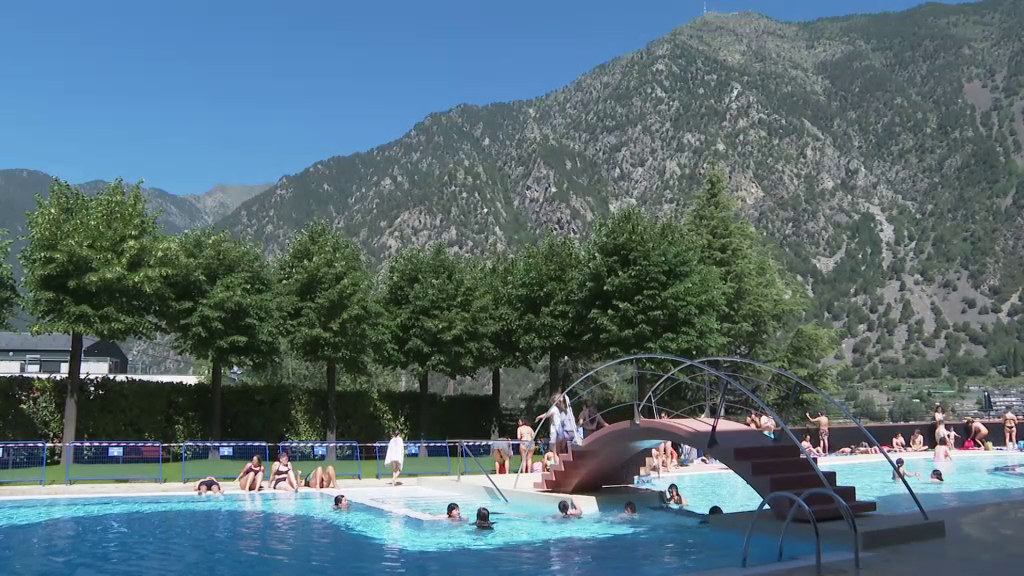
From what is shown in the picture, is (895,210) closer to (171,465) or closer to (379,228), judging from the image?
(379,228)

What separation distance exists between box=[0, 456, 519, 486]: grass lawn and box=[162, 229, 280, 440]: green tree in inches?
236

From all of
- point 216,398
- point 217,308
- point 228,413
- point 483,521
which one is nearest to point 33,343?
point 228,413

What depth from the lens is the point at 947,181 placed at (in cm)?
17200

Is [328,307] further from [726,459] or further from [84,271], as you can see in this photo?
[726,459]

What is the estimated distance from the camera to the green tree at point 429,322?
127 ft

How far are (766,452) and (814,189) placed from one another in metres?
161

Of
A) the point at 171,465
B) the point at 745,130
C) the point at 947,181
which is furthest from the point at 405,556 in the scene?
the point at 947,181

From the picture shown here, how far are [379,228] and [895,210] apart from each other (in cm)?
10166

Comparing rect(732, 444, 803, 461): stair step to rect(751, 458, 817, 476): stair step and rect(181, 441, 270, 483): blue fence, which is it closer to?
rect(751, 458, 817, 476): stair step

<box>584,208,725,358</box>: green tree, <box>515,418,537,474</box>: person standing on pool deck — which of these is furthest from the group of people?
<box>584,208,725,358</box>: green tree

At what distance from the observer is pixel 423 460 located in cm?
2875

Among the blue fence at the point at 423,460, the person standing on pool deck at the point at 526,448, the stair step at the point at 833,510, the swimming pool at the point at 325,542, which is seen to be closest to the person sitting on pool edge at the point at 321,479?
the swimming pool at the point at 325,542

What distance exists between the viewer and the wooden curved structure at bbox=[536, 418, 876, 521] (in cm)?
1506

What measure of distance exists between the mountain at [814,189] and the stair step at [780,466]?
12728 centimetres
